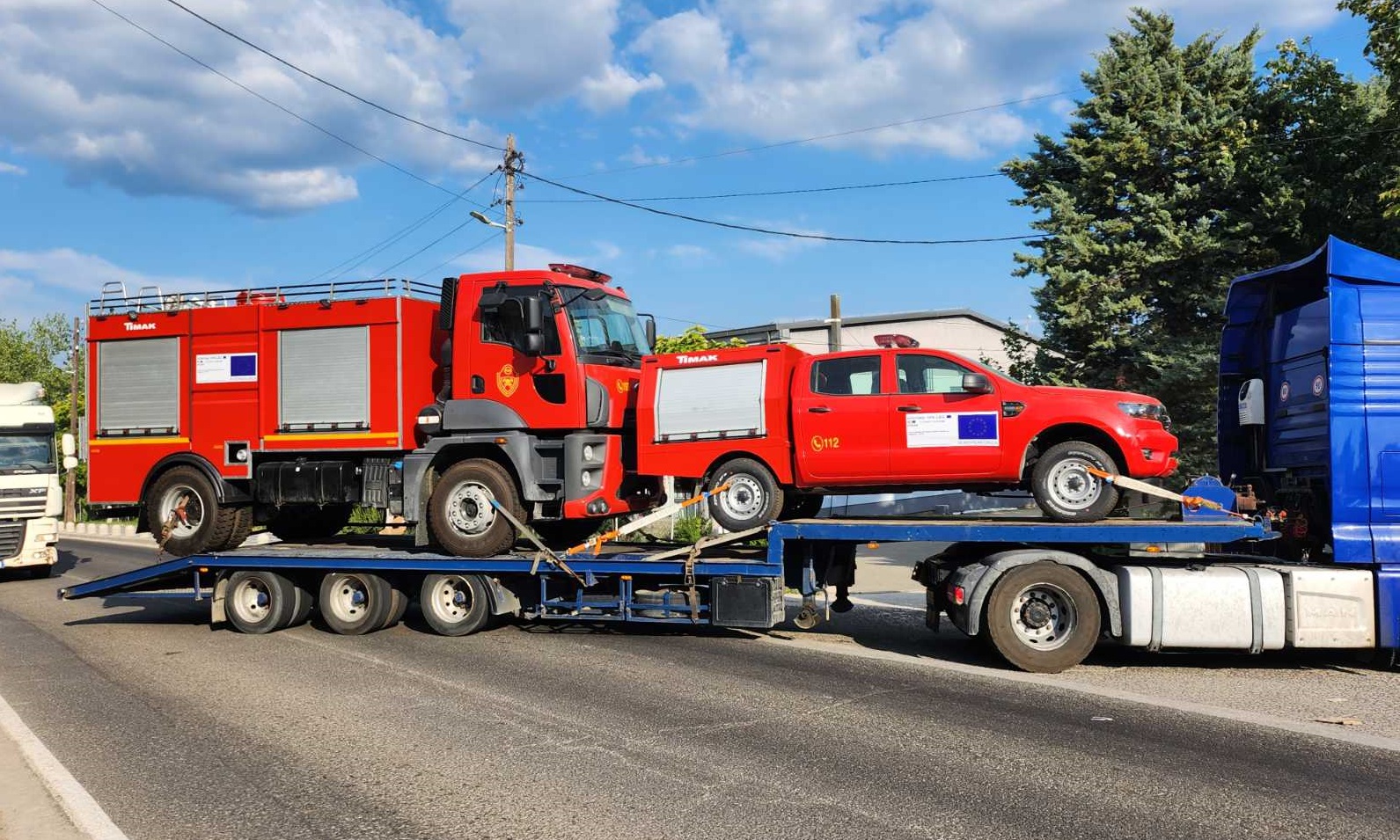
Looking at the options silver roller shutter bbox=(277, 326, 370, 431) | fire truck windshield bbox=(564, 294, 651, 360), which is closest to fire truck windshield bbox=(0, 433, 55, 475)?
silver roller shutter bbox=(277, 326, 370, 431)

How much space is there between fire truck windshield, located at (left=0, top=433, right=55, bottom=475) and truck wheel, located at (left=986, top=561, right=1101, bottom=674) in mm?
17172

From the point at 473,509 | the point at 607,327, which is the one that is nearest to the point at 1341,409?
the point at 607,327

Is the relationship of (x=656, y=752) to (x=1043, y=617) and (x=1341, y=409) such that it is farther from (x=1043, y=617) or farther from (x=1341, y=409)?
(x=1341, y=409)

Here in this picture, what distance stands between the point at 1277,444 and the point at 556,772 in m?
7.14

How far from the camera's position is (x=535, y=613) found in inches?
400

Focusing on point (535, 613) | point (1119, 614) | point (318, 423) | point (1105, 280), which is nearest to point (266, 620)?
point (318, 423)

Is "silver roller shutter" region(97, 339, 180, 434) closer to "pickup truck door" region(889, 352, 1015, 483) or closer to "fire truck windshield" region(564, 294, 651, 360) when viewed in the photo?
"fire truck windshield" region(564, 294, 651, 360)

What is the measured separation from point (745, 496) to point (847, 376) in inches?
58.2

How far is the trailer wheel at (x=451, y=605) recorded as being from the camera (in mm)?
10266

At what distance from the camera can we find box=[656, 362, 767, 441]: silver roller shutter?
32.1 feet

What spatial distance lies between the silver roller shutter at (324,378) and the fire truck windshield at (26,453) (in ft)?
33.8

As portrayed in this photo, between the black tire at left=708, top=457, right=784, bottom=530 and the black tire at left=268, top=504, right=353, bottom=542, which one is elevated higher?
the black tire at left=708, top=457, right=784, bottom=530

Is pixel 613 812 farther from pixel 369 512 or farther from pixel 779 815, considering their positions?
pixel 369 512

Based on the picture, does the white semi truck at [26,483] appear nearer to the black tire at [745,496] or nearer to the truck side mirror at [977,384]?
the black tire at [745,496]
